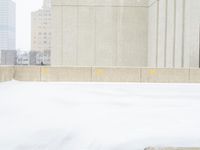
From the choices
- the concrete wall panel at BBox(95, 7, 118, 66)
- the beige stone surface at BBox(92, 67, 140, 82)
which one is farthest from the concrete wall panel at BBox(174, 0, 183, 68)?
the beige stone surface at BBox(92, 67, 140, 82)

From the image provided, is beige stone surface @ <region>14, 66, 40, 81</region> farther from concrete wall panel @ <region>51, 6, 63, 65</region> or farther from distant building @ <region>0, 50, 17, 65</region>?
distant building @ <region>0, 50, 17, 65</region>

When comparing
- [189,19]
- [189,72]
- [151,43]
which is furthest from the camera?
[151,43]

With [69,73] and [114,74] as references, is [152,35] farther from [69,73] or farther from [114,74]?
[69,73]

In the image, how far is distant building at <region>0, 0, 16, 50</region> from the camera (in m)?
109

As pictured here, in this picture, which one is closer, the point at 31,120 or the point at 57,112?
the point at 31,120

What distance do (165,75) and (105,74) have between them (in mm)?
2817

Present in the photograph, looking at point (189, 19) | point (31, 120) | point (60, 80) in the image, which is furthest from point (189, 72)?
point (31, 120)

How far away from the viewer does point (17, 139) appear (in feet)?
13.1

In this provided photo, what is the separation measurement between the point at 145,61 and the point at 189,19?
1529 centimetres

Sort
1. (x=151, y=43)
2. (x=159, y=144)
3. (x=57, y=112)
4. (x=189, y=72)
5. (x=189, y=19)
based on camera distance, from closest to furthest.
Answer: (x=159, y=144), (x=57, y=112), (x=189, y=72), (x=189, y=19), (x=151, y=43)

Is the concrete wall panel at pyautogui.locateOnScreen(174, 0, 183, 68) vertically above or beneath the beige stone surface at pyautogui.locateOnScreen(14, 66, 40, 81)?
above

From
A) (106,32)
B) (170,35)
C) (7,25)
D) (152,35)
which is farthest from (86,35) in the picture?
(7,25)

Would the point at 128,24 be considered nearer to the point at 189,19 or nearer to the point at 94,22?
the point at 94,22

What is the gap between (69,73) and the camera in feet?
51.6
